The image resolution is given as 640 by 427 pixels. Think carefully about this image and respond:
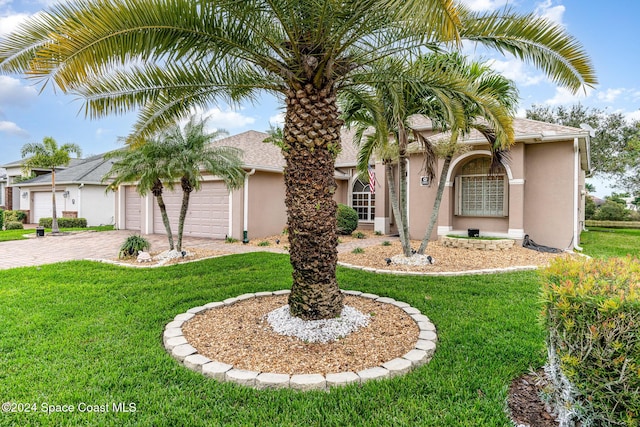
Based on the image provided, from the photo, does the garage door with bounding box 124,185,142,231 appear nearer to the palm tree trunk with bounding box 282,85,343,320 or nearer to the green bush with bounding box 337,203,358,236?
the green bush with bounding box 337,203,358,236

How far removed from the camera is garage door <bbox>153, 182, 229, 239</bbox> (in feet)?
49.1

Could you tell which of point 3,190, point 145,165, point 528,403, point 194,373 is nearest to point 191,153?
point 145,165

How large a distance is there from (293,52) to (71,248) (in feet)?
42.5

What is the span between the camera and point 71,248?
1280cm

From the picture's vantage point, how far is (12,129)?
24984mm

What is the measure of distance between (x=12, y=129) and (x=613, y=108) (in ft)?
154

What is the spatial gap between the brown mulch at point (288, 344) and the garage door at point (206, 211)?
999cm

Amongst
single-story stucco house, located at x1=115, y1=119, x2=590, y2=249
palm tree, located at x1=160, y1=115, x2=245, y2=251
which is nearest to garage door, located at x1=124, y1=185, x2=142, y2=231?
single-story stucco house, located at x1=115, y1=119, x2=590, y2=249

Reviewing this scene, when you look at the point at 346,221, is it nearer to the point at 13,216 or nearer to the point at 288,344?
the point at 288,344

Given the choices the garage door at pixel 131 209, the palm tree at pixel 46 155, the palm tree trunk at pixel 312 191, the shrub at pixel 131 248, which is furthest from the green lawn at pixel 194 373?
the palm tree at pixel 46 155

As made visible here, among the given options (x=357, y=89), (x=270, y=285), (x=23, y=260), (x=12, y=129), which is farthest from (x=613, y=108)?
(x=12, y=129)

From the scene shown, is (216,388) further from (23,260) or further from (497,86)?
(23,260)

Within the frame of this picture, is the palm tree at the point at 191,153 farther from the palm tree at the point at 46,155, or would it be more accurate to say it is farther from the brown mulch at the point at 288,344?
the palm tree at the point at 46,155

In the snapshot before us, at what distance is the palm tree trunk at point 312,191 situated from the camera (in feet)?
14.4
